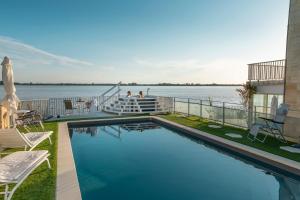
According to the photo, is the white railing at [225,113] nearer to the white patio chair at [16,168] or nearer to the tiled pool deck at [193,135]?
the tiled pool deck at [193,135]

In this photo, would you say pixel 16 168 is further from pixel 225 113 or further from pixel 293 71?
pixel 225 113

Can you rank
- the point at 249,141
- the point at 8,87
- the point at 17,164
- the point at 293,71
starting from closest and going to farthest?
the point at 17,164, the point at 249,141, the point at 293,71, the point at 8,87

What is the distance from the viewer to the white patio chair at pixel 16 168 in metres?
3.12

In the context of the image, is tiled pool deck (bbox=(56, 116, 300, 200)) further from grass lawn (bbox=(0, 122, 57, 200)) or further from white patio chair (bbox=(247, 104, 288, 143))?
white patio chair (bbox=(247, 104, 288, 143))

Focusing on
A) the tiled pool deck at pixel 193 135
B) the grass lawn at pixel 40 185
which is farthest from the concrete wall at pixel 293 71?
the grass lawn at pixel 40 185

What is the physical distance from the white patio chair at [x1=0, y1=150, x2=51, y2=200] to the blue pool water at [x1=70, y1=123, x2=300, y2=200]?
3.42 ft

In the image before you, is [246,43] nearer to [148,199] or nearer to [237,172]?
[237,172]

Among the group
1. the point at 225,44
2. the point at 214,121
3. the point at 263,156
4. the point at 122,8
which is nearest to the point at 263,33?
the point at 225,44

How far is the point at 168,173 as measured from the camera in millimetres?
5254

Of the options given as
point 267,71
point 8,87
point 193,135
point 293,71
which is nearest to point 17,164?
point 8,87

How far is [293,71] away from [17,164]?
310 inches

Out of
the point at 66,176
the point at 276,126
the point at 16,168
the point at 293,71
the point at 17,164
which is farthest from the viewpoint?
the point at 293,71

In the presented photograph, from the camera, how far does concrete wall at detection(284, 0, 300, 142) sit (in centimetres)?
732

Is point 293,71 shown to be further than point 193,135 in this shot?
No
